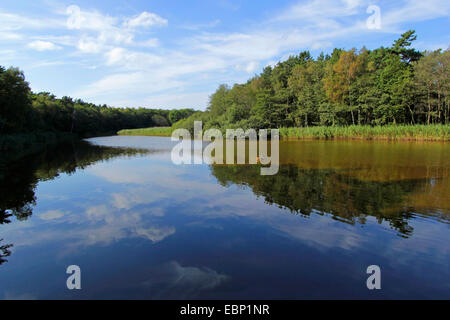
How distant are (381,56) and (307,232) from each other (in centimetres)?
4999

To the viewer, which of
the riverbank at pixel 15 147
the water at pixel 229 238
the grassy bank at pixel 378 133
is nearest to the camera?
the water at pixel 229 238

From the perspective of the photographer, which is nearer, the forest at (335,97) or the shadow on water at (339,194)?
the shadow on water at (339,194)

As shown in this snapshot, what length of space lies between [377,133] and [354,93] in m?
9.64

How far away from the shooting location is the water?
430 cm

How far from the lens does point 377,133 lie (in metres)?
34.4

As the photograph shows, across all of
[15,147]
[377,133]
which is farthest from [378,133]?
[15,147]

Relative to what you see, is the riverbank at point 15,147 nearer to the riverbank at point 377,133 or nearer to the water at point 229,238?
the water at point 229,238

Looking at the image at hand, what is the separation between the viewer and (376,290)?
163 inches

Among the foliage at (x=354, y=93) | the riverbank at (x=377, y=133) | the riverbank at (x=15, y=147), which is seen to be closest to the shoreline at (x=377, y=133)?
the riverbank at (x=377, y=133)

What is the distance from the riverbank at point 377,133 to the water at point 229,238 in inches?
925

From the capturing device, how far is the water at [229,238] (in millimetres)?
4297

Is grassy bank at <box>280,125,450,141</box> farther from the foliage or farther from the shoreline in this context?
the foliage

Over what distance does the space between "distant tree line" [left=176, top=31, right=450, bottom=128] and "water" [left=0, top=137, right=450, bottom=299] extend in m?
31.0
